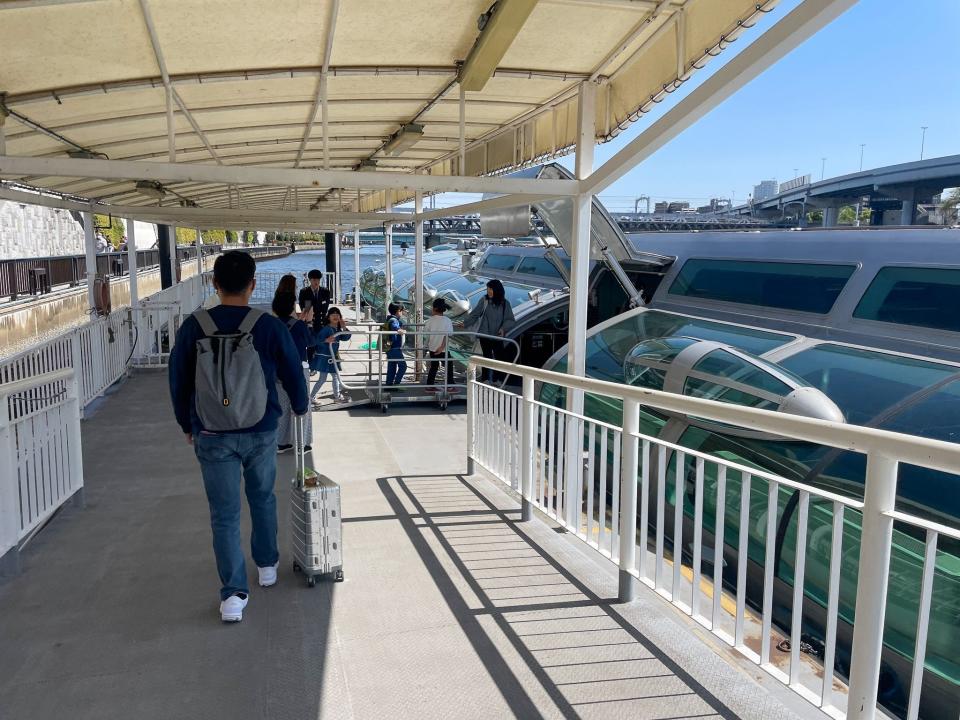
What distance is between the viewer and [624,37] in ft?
15.0

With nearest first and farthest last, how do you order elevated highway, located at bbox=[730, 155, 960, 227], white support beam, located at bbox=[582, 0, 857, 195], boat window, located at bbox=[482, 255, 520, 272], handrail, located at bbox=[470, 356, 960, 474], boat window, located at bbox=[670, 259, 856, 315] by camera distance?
handrail, located at bbox=[470, 356, 960, 474]
white support beam, located at bbox=[582, 0, 857, 195]
boat window, located at bbox=[670, 259, 856, 315]
elevated highway, located at bbox=[730, 155, 960, 227]
boat window, located at bbox=[482, 255, 520, 272]

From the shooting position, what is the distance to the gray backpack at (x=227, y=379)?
125 inches

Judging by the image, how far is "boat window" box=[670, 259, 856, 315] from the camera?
646cm

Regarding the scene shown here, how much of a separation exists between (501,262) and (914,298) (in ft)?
38.4

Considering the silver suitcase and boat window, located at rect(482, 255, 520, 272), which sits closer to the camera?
the silver suitcase

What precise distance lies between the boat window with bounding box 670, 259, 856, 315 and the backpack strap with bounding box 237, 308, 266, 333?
16.4 feet

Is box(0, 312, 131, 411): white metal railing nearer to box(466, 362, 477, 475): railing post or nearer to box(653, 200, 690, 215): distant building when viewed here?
box(466, 362, 477, 475): railing post

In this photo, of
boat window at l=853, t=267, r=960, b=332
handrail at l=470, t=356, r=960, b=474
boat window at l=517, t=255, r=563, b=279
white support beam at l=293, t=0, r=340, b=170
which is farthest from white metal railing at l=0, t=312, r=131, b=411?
boat window at l=517, t=255, r=563, b=279

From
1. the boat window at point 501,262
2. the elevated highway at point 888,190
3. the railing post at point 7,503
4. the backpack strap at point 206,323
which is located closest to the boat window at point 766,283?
the elevated highway at point 888,190

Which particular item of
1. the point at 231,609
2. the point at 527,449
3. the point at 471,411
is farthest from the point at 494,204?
the point at 231,609

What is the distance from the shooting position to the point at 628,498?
11.3 feet

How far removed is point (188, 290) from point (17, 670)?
16347 mm

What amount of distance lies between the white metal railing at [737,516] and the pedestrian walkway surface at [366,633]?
0.69 ft

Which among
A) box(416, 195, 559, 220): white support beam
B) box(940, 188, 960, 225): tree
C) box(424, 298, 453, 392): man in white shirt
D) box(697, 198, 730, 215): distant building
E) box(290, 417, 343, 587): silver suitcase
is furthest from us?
box(697, 198, 730, 215): distant building
